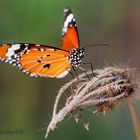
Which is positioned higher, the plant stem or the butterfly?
the butterfly

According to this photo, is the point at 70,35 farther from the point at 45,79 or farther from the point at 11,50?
the point at 45,79

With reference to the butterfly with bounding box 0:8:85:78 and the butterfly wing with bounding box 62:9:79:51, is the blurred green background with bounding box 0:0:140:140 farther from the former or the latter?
the butterfly wing with bounding box 62:9:79:51

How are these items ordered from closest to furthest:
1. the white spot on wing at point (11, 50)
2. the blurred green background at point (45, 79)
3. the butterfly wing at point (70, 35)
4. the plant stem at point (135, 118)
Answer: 1. the plant stem at point (135, 118)
2. the butterfly wing at point (70, 35)
3. the white spot on wing at point (11, 50)
4. the blurred green background at point (45, 79)

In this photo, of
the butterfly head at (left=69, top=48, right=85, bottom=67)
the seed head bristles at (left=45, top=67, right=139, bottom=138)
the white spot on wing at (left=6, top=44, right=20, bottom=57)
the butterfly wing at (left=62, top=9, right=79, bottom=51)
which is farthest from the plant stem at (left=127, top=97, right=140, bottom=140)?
the white spot on wing at (left=6, top=44, right=20, bottom=57)

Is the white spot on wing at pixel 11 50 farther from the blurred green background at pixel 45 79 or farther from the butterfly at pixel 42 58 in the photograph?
the blurred green background at pixel 45 79

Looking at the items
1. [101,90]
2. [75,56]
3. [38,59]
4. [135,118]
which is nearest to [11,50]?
[38,59]

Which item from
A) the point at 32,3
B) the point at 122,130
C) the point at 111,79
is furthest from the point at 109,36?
the point at 111,79

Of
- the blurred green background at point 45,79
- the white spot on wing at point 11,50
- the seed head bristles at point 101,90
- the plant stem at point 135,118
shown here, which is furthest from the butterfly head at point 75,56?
the blurred green background at point 45,79
